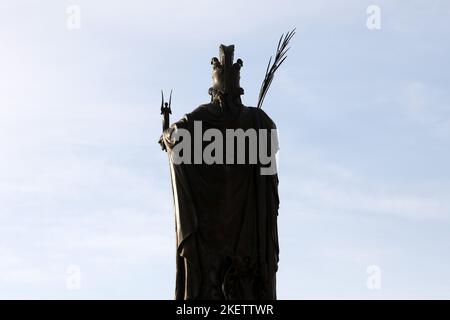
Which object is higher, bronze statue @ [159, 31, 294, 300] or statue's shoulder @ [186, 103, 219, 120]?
statue's shoulder @ [186, 103, 219, 120]

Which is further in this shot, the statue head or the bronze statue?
the statue head

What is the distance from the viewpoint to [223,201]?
771 inches

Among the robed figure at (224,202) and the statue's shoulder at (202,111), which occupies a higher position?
the statue's shoulder at (202,111)

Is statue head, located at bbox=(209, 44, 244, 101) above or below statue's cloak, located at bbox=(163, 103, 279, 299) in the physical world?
above

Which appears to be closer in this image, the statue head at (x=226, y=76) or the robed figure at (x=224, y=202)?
the robed figure at (x=224, y=202)

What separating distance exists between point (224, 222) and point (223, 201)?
327mm

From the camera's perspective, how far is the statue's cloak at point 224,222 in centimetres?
1919

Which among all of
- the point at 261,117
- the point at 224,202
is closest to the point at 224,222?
the point at 224,202

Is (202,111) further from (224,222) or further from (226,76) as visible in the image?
(224,222)

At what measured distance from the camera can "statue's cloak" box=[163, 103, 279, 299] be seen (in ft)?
63.0
